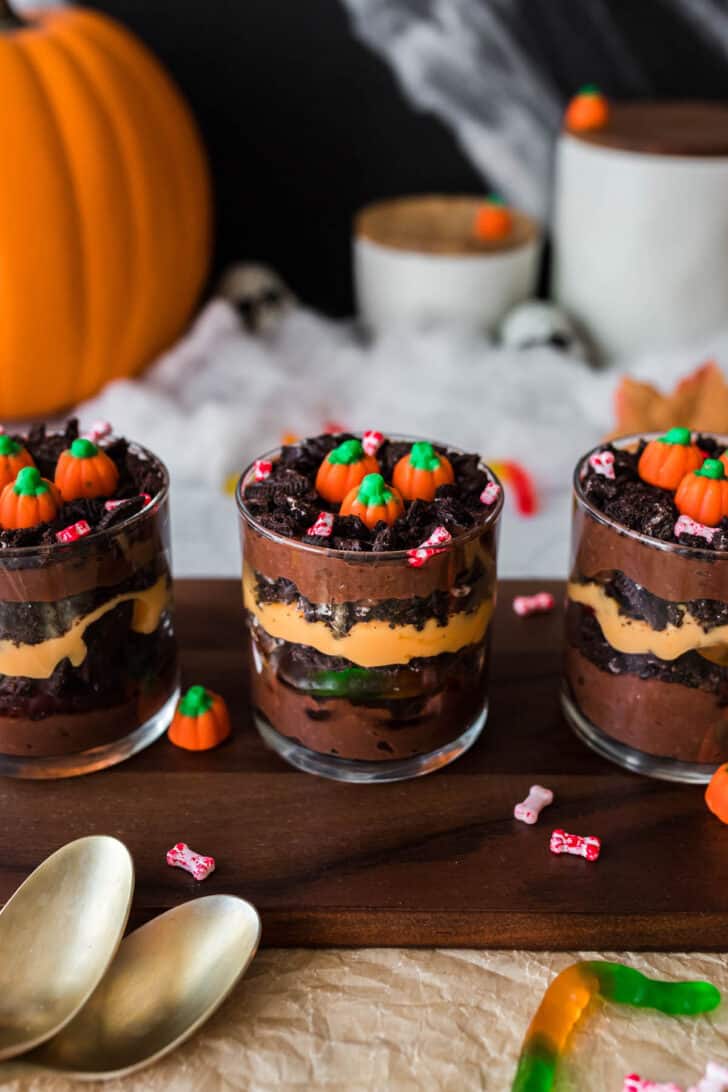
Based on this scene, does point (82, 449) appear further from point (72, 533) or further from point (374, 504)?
point (374, 504)

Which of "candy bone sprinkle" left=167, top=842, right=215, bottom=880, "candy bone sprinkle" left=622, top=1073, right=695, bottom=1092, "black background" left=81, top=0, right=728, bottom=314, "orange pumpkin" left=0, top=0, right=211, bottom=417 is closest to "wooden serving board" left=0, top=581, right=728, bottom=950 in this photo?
"candy bone sprinkle" left=167, top=842, right=215, bottom=880

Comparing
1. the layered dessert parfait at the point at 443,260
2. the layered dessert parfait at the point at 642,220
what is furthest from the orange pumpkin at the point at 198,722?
the layered dessert parfait at the point at 642,220

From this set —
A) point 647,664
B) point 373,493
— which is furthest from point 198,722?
point 647,664

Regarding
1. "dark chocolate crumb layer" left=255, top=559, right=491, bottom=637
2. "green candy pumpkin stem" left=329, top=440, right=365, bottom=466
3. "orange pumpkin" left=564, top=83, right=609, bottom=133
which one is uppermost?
"orange pumpkin" left=564, top=83, right=609, bottom=133

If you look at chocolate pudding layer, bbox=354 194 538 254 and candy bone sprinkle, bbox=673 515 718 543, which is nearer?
candy bone sprinkle, bbox=673 515 718 543

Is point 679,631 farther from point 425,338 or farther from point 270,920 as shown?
point 425,338

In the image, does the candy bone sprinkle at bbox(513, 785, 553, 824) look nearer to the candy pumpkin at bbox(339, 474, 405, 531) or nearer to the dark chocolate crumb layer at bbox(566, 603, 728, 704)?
the dark chocolate crumb layer at bbox(566, 603, 728, 704)

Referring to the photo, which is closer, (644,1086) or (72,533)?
(644,1086)
